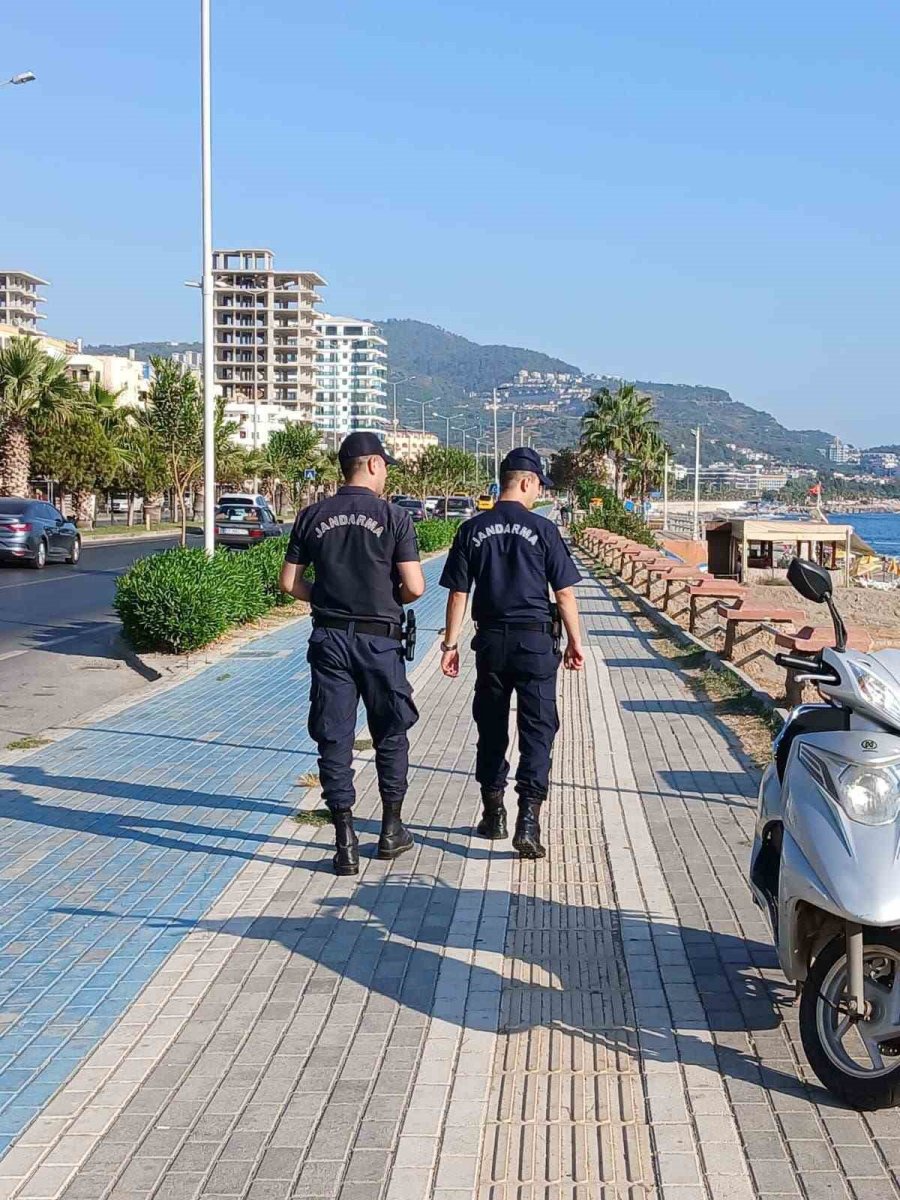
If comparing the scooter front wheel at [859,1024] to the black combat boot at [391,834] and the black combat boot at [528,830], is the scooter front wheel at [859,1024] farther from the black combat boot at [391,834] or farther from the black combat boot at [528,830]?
the black combat boot at [391,834]

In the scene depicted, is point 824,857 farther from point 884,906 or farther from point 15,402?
point 15,402

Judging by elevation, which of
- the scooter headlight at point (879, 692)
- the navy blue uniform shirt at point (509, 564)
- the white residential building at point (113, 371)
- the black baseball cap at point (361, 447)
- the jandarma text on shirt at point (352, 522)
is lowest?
the scooter headlight at point (879, 692)

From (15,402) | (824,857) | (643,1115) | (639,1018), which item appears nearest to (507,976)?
(639,1018)

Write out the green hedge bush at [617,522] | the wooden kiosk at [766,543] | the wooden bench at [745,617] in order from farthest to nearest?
the wooden kiosk at [766,543] < the green hedge bush at [617,522] < the wooden bench at [745,617]

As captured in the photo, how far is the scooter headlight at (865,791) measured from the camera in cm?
387

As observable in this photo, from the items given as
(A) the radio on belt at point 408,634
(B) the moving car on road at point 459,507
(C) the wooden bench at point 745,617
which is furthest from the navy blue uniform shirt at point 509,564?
(B) the moving car on road at point 459,507

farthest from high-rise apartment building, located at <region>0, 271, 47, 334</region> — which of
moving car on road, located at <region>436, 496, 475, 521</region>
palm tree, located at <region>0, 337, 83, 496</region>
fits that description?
palm tree, located at <region>0, 337, 83, 496</region>

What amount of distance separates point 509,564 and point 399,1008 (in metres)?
2.47

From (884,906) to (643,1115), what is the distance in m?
0.91

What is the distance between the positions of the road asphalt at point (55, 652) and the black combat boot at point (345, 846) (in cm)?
472

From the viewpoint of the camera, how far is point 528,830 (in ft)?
21.9

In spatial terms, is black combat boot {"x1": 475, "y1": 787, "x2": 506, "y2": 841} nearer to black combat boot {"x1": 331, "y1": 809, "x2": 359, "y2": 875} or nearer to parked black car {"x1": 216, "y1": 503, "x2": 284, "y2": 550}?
black combat boot {"x1": 331, "y1": 809, "x2": 359, "y2": 875}

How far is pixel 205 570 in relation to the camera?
15586 mm

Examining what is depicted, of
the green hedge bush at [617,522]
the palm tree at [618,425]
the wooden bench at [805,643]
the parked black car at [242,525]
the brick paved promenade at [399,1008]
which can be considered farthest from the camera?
the palm tree at [618,425]
